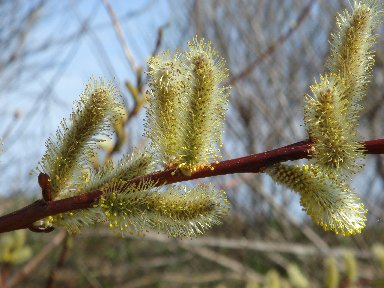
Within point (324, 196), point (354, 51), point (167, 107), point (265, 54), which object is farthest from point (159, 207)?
point (265, 54)

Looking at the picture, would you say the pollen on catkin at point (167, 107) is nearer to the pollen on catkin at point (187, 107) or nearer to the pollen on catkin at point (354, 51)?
the pollen on catkin at point (187, 107)

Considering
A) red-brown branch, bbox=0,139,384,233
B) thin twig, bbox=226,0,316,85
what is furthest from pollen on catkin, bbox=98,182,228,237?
thin twig, bbox=226,0,316,85

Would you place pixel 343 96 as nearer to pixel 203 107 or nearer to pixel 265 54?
pixel 203 107

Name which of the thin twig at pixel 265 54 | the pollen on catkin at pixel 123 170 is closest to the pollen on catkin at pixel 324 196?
the pollen on catkin at pixel 123 170

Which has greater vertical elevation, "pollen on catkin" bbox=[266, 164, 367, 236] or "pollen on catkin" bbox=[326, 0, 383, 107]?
"pollen on catkin" bbox=[326, 0, 383, 107]

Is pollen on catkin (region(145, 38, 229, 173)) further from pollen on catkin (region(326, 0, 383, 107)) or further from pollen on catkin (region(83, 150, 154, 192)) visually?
pollen on catkin (region(326, 0, 383, 107))

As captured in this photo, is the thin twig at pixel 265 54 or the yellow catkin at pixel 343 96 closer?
the yellow catkin at pixel 343 96
